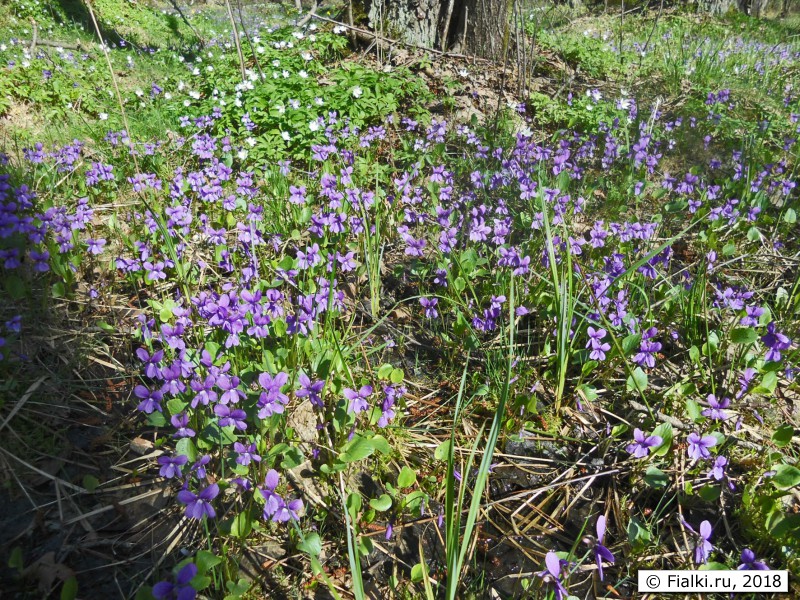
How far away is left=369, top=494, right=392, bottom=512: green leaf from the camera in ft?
5.78

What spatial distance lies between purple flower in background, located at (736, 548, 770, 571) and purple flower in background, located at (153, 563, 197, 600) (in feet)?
5.22

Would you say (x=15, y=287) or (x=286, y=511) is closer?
(x=286, y=511)

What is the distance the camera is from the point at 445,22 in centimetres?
598

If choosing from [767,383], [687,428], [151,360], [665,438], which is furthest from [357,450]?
[767,383]

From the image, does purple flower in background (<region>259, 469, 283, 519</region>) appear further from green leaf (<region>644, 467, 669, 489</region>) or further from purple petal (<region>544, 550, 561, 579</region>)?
green leaf (<region>644, 467, 669, 489</region>)

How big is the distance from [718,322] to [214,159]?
328 cm

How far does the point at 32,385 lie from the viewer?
2.11 metres

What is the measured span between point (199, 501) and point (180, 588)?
23 centimetres

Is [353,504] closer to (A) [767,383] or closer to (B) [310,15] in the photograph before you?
(A) [767,383]

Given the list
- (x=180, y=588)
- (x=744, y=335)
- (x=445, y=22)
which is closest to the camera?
(x=180, y=588)

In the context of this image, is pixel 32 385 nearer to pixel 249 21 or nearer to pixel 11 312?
pixel 11 312

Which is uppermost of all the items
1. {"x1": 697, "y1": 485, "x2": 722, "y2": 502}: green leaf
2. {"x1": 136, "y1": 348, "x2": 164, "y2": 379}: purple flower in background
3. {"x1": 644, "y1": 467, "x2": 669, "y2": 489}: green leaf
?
{"x1": 136, "y1": 348, "x2": 164, "y2": 379}: purple flower in background

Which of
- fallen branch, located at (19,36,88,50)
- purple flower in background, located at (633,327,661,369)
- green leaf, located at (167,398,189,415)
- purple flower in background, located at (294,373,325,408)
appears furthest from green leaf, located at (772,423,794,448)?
fallen branch, located at (19,36,88,50)

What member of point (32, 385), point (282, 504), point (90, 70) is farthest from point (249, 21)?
point (282, 504)
